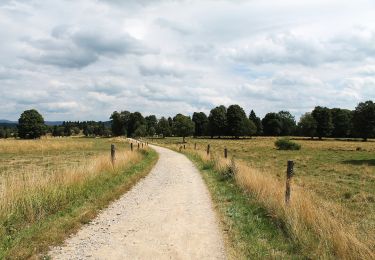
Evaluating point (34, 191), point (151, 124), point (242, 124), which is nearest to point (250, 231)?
point (34, 191)

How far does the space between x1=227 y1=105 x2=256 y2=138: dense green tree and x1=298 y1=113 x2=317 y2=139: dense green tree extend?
15835 mm

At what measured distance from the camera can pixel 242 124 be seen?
386 ft

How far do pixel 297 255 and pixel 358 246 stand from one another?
1.03 metres

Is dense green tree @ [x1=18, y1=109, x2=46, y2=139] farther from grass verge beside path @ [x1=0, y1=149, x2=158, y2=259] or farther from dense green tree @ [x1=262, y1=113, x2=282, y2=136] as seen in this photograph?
grass verge beside path @ [x1=0, y1=149, x2=158, y2=259]

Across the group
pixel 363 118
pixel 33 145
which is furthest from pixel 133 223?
pixel 363 118

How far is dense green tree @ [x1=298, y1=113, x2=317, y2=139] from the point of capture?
385 feet

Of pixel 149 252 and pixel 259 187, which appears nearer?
pixel 149 252

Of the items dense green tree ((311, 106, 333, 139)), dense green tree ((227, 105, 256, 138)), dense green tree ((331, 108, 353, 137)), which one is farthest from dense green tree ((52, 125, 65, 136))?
dense green tree ((331, 108, 353, 137))

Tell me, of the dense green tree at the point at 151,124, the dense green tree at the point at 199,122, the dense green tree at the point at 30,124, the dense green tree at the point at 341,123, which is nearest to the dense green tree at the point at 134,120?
the dense green tree at the point at 151,124

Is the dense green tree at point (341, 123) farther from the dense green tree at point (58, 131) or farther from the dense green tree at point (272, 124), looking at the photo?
the dense green tree at point (58, 131)

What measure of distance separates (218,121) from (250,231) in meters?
117

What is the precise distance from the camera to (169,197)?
40.8 ft

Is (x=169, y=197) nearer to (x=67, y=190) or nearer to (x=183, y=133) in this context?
(x=67, y=190)

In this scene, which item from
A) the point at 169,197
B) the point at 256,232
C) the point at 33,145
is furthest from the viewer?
the point at 33,145
